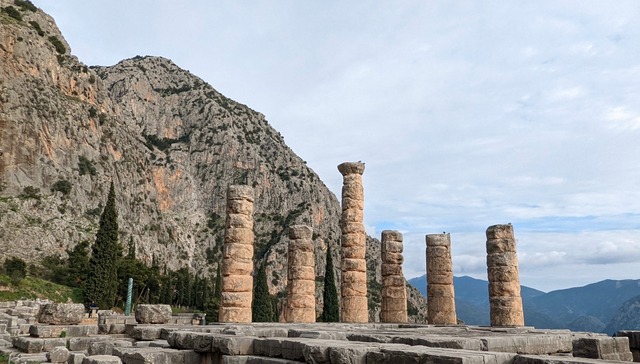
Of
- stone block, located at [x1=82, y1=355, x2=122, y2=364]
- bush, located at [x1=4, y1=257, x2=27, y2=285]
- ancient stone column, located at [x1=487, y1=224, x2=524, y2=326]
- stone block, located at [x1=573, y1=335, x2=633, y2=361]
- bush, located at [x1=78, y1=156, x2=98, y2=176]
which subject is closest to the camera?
stone block, located at [x1=82, y1=355, x2=122, y2=364]

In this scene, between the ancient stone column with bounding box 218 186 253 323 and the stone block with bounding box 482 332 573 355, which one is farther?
the ancient stone column with bounding box 218 186 253 323

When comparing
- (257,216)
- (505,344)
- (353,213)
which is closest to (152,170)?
(257,216)

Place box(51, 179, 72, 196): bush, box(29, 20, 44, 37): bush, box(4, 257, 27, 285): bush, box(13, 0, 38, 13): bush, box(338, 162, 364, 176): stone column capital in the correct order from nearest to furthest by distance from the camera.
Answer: box(338, 162, 364, 176): stone column capital → box(4, 257, 27, 285): bush → box(51, 179, 72, 196): bush → box(29, 20, 44, 37): bush → box(13, 0, 38, 13): bush

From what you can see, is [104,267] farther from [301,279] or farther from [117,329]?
[117,329]

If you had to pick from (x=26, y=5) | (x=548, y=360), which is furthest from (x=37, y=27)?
(x=548, y=360)

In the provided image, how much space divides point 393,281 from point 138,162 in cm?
6998

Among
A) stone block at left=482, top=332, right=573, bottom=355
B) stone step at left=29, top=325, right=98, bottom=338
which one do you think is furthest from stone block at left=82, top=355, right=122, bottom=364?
stone step at left=29, top=325, right=98, bottom=338

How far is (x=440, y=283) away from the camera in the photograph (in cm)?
2011

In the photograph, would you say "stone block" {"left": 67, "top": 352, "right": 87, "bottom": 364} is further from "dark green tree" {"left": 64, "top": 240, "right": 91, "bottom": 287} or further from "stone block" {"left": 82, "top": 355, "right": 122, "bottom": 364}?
"dark green tree" {"left": 64, "top": 240, "right": 91, "bottom": 287}

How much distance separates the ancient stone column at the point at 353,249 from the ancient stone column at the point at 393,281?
32.4 inches

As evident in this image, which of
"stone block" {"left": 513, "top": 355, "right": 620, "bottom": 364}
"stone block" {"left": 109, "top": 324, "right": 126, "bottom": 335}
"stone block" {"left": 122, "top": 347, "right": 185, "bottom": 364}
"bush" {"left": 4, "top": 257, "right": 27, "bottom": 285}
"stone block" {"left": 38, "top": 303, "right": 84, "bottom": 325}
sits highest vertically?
"bush" {"left": 4, "top": 257, "right": 27, "bottom": 285}

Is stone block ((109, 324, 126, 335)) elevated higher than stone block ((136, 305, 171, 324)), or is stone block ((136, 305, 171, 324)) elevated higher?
stone block ((136, 305, 171, 324))

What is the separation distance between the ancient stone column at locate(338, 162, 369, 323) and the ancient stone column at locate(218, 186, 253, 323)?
13.1ft

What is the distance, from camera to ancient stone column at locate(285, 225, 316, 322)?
790 inches
